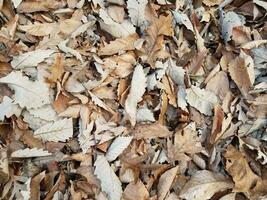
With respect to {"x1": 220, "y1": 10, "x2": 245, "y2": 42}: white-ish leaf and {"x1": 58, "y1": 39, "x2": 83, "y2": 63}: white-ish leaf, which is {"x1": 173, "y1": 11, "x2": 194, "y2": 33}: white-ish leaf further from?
{"x1": 58, "y1": 39, "x2": 83, "y2": 63}: white-ish leaf

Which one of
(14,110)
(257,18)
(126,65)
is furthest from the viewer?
(257,18)

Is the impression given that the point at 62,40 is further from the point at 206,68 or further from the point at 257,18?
the point at 257,18

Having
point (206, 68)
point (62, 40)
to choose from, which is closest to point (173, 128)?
point (206, 68)

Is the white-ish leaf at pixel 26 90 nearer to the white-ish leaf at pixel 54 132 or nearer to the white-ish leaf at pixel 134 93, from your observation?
the white-ish leaf at pixel 54 132

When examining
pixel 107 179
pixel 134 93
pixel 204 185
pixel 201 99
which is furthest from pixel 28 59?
pixel 204 185

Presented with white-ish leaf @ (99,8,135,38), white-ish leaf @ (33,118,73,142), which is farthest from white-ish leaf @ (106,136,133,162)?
white-ish leaf @ (99,8,135,38)

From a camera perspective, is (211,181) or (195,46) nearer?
(211,181)

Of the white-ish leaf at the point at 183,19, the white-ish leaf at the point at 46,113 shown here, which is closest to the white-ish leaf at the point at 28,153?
the white-ish leaf at the point at 46,113
